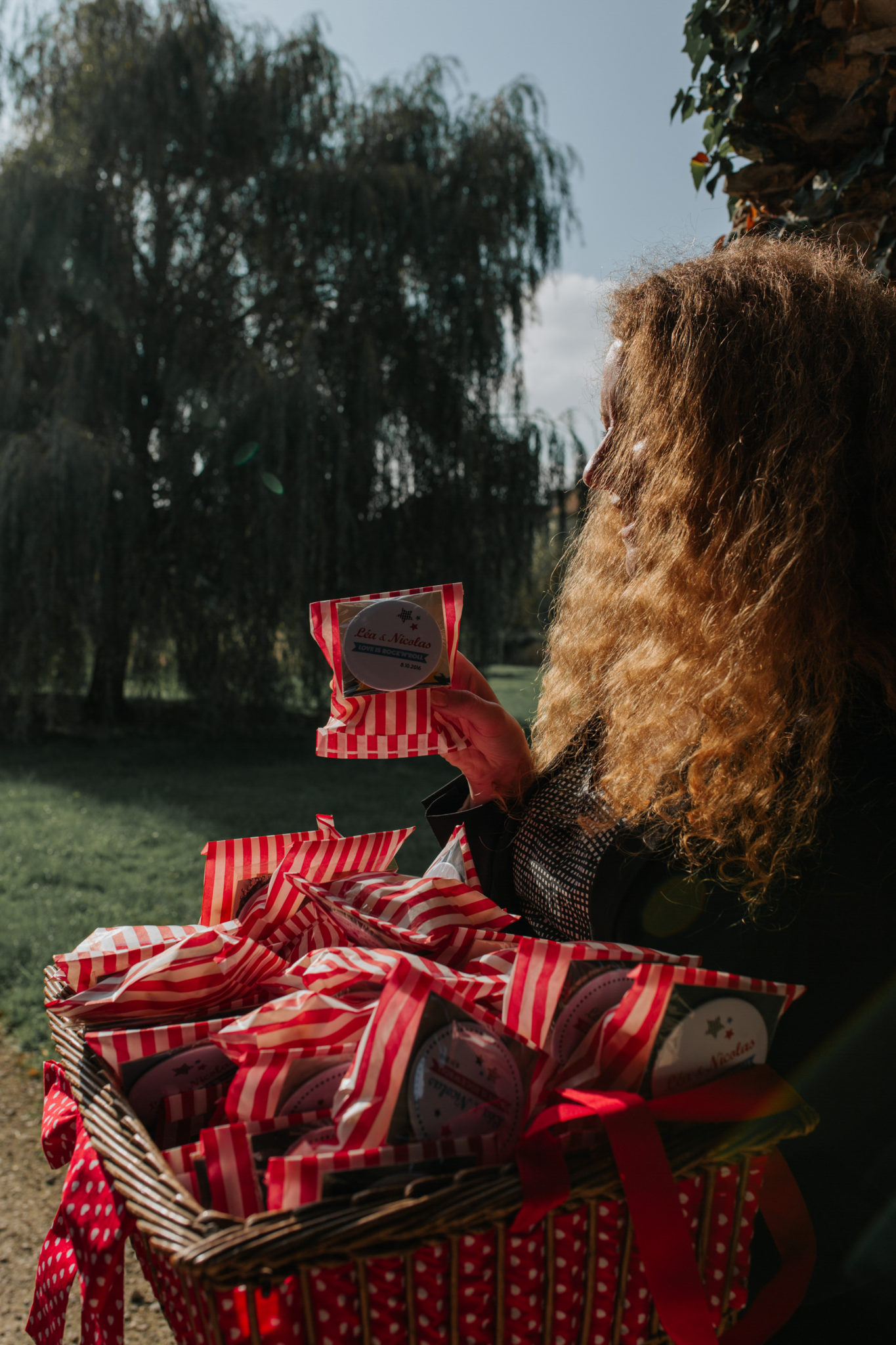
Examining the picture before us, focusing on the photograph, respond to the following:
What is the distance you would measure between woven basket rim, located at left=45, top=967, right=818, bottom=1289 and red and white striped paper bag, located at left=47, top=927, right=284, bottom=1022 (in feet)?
0.59

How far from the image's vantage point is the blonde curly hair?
115 centimetres

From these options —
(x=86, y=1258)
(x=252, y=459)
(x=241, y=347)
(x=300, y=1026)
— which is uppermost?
(x=241, y=347)

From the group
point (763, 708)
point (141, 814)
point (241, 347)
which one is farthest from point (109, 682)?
point (763, 708)

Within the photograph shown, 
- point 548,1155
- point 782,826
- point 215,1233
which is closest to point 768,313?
point 782,826

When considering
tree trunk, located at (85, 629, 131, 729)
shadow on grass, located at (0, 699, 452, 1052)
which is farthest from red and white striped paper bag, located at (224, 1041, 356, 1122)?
tree trunk, located at (85, 629, 131, 729)

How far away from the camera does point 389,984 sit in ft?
2.53

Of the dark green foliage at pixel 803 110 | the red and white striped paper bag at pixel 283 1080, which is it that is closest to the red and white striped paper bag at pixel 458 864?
the red and white striped paper bag at pixel 283 1080

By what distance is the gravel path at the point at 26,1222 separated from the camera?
1.97 meters

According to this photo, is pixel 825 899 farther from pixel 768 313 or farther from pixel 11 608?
pixel 11 608

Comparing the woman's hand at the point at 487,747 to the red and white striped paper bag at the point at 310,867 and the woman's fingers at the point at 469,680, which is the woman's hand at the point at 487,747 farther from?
the red and white striped paper bag at the point at 310,867

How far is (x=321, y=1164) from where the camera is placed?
2.28 ft

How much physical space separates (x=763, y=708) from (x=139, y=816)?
5.70 meters

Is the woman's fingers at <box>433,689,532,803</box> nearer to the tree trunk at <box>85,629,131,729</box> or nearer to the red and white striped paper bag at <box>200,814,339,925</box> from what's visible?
the red and white striped paper bag at <box>200,814,339,925</box>

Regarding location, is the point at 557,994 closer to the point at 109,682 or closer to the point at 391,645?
the point at 391,645
